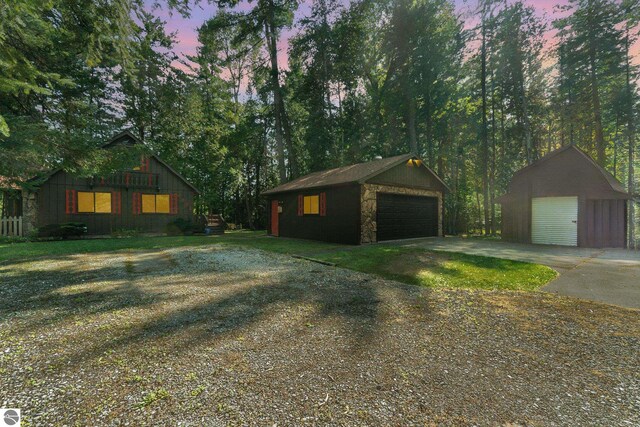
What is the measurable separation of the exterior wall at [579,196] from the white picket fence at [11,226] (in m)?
27.1

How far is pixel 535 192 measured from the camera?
14.3 m

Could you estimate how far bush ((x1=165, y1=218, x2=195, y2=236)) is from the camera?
65.0ft

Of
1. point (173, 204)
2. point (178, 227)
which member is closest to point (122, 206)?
point (173, 204)

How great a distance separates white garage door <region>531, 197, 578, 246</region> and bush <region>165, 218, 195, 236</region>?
69.0 feet

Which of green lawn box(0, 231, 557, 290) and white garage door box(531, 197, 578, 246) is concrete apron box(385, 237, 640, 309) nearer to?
green lawn box(0, 231, 557, 290)

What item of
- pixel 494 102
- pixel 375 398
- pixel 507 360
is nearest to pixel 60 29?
pixel 375 398

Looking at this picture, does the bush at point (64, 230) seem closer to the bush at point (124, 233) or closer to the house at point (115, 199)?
the house at point (115, 199)

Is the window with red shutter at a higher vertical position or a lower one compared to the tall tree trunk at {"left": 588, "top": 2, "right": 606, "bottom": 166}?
lower

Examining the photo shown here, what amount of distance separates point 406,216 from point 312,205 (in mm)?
5076

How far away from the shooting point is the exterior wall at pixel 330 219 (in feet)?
42.6

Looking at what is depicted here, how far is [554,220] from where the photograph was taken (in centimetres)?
1375

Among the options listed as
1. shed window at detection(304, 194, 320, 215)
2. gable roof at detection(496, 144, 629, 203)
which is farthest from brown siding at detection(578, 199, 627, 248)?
shed window at detection(304, 194, 320, 215)

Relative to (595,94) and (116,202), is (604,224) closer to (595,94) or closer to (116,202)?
(595,94)

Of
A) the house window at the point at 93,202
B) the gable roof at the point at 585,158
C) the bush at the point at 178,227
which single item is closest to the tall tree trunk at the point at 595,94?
the gable roof at the point at 585,158
